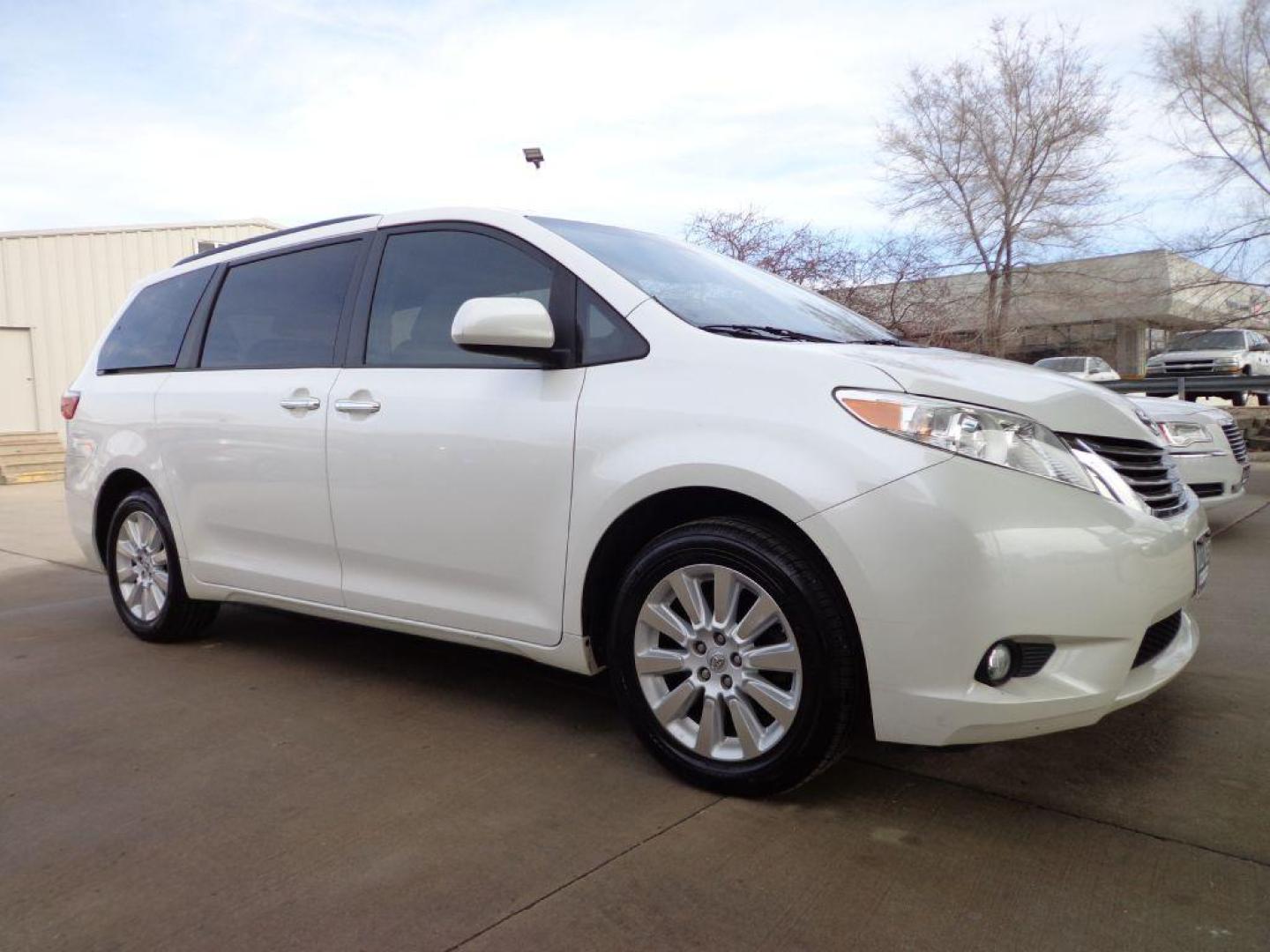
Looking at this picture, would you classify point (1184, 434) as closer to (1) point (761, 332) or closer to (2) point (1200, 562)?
(2) point (1200, 562)

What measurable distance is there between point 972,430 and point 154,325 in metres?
3.87

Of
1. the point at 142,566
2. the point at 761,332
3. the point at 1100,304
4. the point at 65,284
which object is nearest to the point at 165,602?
the point at 142,566

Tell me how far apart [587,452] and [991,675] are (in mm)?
1241

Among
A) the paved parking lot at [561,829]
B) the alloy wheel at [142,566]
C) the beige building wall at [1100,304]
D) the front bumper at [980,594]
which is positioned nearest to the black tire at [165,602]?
the alloy wheel at [142,566]

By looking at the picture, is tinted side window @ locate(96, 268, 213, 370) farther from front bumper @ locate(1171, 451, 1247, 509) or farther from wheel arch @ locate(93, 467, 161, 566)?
front bumper @ locate(1171, 451, 1247, 509)

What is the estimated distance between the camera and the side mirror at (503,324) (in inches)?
115

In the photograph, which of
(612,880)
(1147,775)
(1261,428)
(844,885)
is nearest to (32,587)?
(612,880)

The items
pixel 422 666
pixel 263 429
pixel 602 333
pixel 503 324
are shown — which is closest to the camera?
pixel 503 324

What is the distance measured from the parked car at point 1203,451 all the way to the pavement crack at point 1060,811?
14.9ft

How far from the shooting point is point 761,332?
3.05 m

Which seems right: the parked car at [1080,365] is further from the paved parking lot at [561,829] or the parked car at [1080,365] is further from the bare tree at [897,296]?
Result: the paved parking lot at [561,829]

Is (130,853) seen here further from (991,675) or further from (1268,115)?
(1268,115)

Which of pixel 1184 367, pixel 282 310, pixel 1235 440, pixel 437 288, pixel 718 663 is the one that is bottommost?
pixel 718 663

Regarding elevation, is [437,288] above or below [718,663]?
above
